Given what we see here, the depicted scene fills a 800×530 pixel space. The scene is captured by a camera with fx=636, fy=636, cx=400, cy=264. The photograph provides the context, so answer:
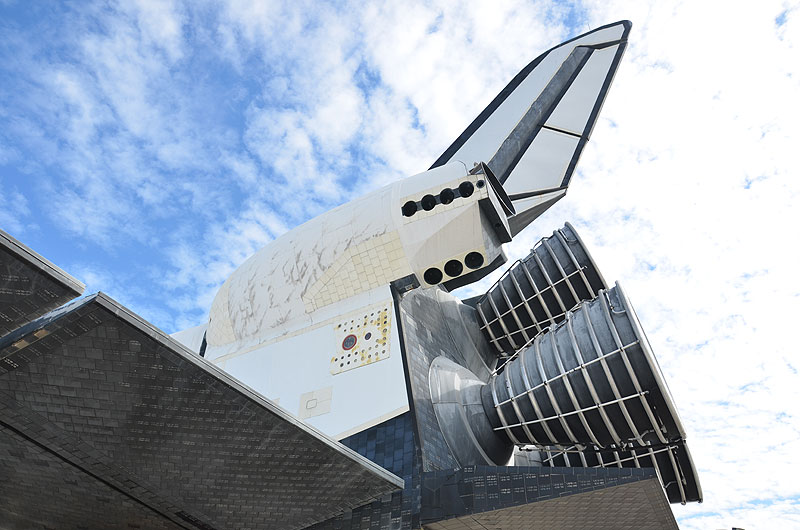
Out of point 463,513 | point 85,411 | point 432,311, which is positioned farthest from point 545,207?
point 85,411

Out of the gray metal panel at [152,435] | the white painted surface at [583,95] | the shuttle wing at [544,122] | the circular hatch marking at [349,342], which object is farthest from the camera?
the white painted surface at [583,95]

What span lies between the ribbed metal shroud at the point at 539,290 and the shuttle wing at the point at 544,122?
3.60 ft

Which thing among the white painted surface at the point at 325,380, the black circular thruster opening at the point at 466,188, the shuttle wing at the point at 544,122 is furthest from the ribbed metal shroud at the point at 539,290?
the white painted surface at the point at 325,380

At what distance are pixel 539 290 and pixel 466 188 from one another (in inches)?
183

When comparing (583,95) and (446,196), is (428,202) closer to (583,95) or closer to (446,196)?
(446,196)

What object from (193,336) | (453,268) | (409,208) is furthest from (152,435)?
(193,336)

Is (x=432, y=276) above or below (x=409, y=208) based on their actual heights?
below

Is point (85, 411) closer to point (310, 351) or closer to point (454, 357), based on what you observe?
point (310, 351)

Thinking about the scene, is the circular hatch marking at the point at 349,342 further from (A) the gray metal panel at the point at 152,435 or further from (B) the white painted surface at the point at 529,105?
(B) the white painted surface at the point at 529,105

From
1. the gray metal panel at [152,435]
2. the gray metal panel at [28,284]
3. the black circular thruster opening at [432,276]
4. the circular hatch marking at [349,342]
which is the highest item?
the black circular thruster opening at [432,276]

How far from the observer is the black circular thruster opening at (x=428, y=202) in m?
13.3

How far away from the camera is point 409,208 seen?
44.2 ft

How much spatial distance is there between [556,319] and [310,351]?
6.72 m

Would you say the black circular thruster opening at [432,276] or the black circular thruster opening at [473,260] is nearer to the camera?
the black circular thruster opening at [473,260]
